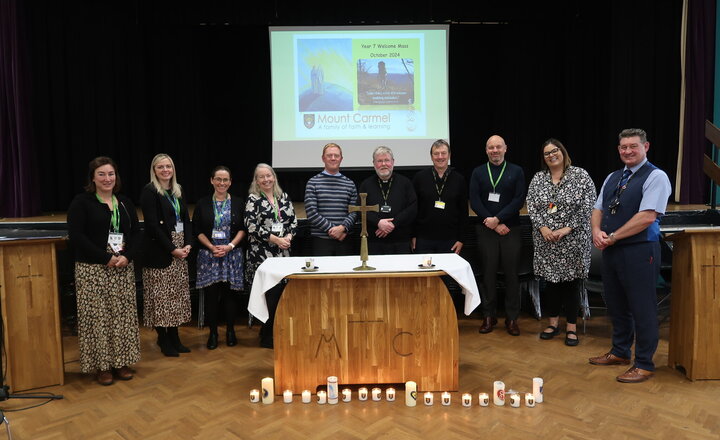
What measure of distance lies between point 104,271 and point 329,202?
1670 millimetres

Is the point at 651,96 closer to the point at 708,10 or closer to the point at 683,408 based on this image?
the point at 708,10

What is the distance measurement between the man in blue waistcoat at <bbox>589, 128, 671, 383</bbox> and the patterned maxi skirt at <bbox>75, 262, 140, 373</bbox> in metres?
3.10

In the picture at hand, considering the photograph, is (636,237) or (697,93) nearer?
(636,237)

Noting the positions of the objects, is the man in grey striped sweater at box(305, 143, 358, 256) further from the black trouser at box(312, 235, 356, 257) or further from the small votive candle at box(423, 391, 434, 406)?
the small votive candle at box(423, 391, 434, 406)

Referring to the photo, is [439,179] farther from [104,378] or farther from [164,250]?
[104,378]

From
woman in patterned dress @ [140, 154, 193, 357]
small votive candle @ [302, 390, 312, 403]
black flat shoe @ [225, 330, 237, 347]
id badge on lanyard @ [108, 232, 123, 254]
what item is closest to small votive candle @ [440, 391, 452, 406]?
small votive candle @ [302, 390, 312, 403]

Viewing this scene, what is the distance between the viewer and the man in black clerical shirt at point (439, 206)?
176 inches

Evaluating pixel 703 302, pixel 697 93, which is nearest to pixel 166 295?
pixel 703 302

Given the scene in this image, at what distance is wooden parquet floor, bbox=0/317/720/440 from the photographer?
2.84 m

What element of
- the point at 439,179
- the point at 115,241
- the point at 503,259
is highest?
the point at 439,179

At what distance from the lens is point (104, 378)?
3570 mm

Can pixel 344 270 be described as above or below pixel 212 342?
above

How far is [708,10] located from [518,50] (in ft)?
7.01

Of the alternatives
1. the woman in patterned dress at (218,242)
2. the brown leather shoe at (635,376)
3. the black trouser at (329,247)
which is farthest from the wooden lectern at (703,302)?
the woman in patterned dress at (218,242)
